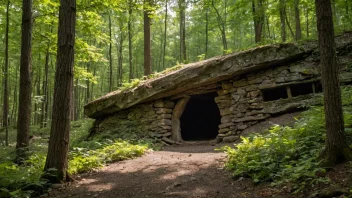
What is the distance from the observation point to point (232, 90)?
9.00m

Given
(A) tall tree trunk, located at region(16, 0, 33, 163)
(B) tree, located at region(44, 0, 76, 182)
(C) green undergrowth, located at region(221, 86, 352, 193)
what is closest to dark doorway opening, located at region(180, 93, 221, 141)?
(A) tall tree trunk, located at region(16, 0, 33, 163)

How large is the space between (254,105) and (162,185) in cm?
517

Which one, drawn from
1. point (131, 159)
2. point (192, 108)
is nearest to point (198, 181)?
point (131, 159)

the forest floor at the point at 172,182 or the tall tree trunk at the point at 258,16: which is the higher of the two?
the tall tree trunk at the point at 258,16

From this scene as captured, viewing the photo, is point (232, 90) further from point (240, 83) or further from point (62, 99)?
point (62, 99)

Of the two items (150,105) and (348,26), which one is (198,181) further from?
(348,26)

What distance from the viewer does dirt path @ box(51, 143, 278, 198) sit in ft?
12.8

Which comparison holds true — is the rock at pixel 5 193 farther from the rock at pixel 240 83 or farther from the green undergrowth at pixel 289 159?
the rock at pixel 240 83

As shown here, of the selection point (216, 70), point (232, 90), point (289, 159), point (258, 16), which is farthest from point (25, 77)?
point (258, 16)

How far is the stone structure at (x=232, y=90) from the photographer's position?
8.13 metres

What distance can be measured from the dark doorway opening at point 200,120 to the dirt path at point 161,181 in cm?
732

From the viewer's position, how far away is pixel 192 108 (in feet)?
45.3

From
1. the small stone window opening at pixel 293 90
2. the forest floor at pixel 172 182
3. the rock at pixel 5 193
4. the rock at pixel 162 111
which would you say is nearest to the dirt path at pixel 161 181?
the forest floor at pixel 172 182

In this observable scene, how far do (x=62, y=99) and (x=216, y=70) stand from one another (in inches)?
211
